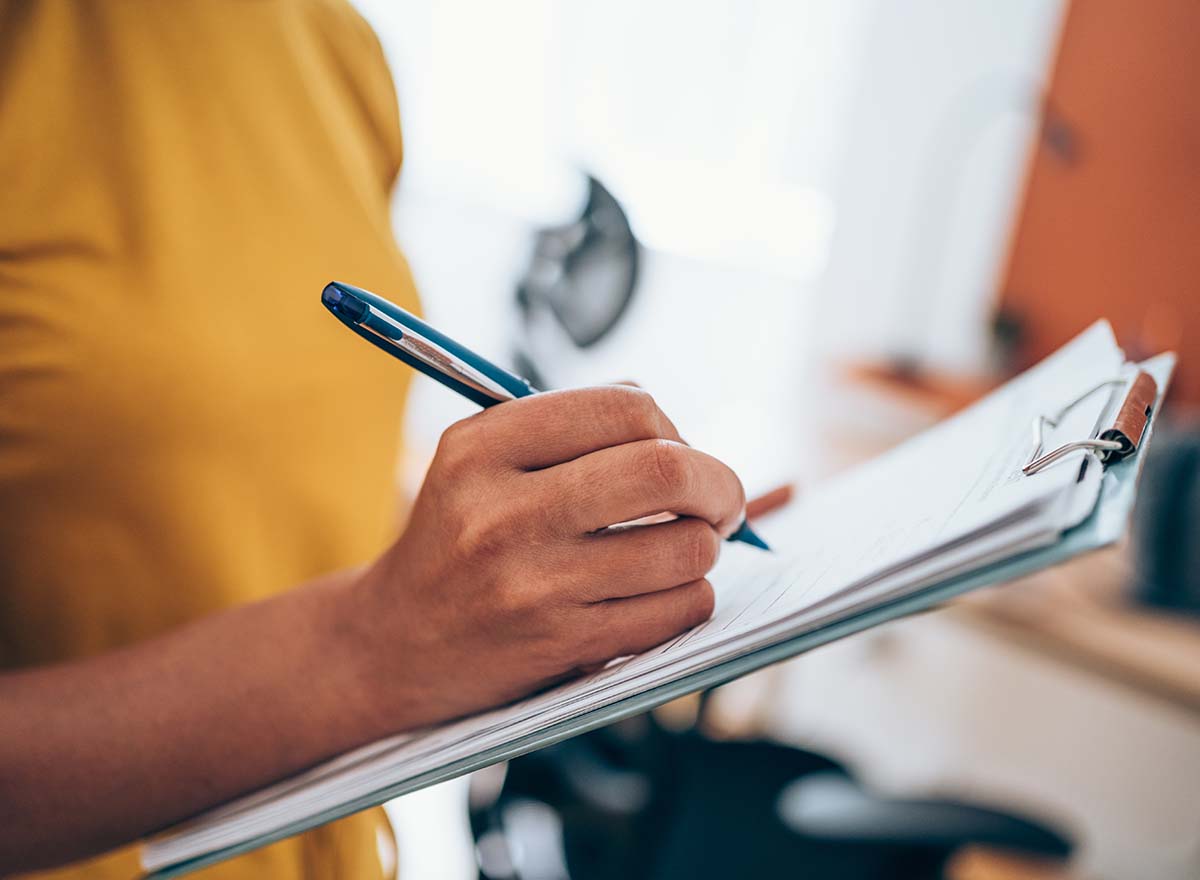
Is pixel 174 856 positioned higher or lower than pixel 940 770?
lower

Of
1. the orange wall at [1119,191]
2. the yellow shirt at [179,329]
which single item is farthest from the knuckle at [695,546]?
the orange wall at [1119,191]

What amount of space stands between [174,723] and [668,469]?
0.93 feet

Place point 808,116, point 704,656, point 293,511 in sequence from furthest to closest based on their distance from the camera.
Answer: point 808,116 → point 293,511 → point 704,656

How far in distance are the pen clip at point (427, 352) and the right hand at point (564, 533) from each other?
0.03 meters

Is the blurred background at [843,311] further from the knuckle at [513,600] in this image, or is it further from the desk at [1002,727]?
the knuckle at [513,600]

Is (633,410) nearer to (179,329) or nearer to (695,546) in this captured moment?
(695,546)

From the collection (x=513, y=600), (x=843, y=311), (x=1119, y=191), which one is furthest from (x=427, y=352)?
(x=843, y=311)

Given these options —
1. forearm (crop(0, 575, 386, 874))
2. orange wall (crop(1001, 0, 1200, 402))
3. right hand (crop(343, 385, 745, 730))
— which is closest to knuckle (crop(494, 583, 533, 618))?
right hand (crop(343, 385, 745, 730))

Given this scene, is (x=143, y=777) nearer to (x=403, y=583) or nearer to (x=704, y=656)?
(x=403, y=583)

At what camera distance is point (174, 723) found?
0.42 metres

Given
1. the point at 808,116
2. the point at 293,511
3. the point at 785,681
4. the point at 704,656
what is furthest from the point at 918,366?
the point at 704,656

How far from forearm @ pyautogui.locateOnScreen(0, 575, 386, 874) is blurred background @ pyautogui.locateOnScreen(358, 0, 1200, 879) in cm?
28

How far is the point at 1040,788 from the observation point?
189 centimetres

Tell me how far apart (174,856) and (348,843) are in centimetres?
11
